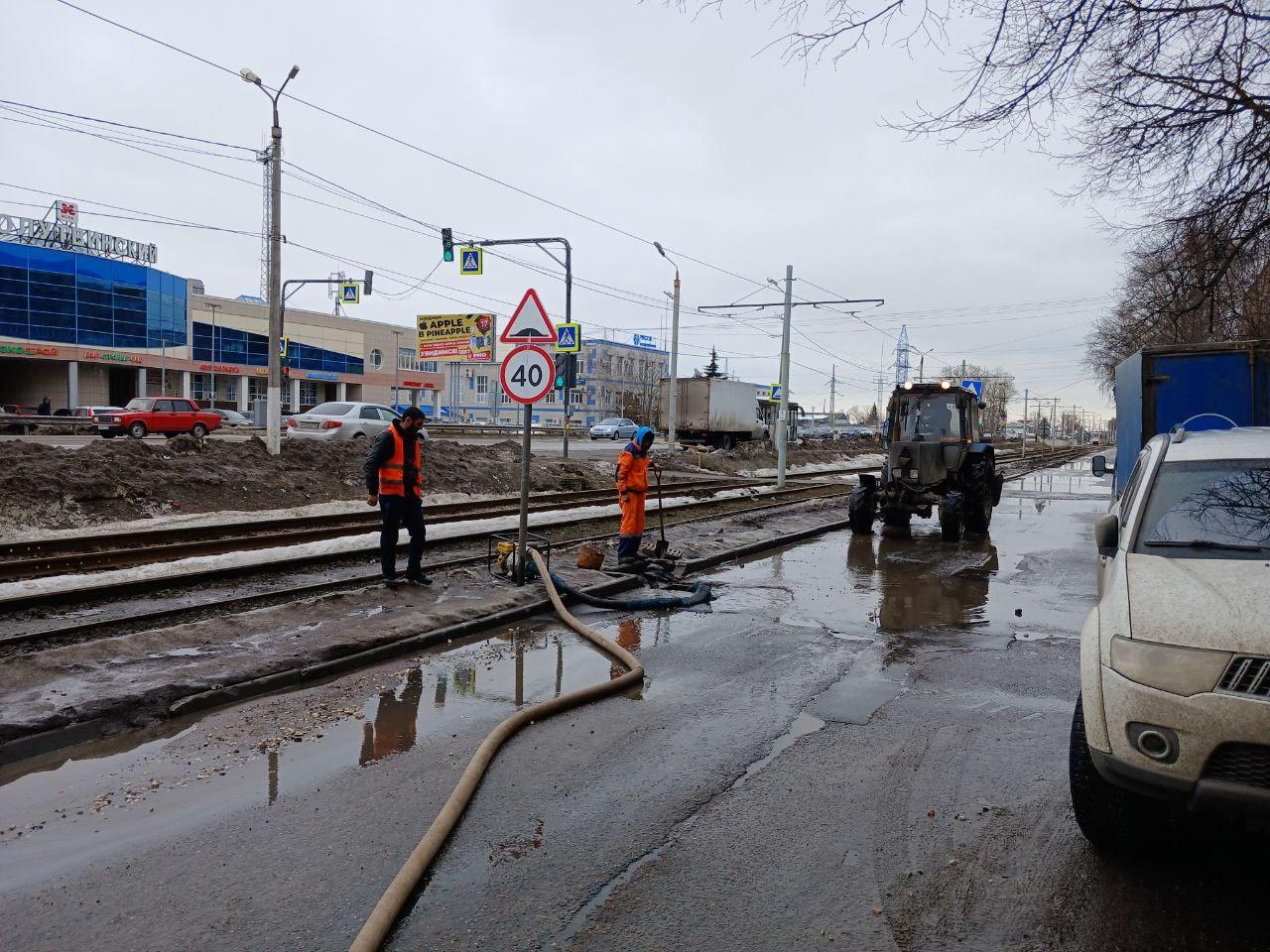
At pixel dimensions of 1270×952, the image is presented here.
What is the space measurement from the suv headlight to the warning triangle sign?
656cm

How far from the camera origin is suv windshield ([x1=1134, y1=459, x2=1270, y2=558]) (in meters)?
4.06

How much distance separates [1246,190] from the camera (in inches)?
341

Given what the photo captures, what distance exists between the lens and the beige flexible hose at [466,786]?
3.13 m

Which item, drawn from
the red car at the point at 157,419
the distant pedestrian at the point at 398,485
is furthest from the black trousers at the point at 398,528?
the red car at the point at 157,419

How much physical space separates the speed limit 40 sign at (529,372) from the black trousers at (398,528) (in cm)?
155

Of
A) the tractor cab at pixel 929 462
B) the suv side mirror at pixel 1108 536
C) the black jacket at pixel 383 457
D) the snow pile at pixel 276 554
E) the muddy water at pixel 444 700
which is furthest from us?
the tractor cab at pixel 929 462

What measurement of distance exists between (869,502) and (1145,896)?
12.6 meters

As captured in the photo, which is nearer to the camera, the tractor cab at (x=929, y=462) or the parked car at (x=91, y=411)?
the tractor cab at (x=929, y=462)

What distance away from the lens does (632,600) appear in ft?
30.5

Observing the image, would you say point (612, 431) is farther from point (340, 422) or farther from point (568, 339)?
point (340, 422)

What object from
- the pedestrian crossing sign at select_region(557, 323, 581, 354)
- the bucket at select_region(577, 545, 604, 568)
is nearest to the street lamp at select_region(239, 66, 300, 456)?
the pedestrian crossing sign at select_region(557, 323, 581, 354)

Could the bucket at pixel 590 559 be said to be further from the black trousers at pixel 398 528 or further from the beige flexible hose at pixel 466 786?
the beige flexible hose at pixel 466 786

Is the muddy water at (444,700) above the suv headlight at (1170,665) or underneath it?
underneath

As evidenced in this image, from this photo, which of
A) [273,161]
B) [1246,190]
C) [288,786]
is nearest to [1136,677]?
[288,786]
